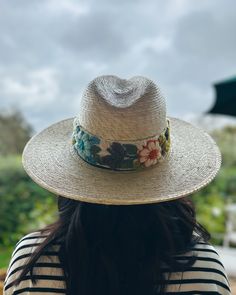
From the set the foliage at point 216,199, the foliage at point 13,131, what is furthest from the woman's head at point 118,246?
the foliage at point 13,131

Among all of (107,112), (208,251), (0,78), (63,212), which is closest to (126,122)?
(107,112)

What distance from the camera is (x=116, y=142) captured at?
1188mm

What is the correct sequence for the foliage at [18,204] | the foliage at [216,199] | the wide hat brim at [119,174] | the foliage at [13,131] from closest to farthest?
the wide hat brim at [119,174]
the foliage at [18,204]
the foliage at [216,199]
the foliage at [13,131]

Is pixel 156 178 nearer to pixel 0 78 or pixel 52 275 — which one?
pixel 52 275

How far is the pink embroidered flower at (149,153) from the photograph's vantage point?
121 cm

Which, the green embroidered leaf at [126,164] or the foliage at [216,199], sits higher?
the green embroidered leaf at [126,164]

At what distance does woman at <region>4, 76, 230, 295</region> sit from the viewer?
115 cm

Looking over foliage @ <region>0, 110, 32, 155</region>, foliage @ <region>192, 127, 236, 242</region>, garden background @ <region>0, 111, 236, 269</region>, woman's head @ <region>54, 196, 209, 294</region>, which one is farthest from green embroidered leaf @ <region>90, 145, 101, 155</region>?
foliage @ <region>0, 110, 32, 155</region>

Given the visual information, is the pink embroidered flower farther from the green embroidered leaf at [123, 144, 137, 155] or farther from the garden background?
the garden background

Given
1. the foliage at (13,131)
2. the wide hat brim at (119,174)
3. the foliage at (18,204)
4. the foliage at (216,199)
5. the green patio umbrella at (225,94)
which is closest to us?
the wide hat brim at (119,174)

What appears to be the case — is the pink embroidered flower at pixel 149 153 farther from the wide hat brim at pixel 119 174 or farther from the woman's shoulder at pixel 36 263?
the woman's shoulder at pixel 36 263

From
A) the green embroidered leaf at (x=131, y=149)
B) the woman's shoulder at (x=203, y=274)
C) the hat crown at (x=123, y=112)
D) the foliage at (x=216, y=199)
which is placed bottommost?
the foliage at (x=216, y=199)

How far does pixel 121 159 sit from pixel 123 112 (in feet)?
0.37

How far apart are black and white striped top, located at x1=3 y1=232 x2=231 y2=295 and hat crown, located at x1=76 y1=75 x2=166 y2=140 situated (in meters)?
0.30
